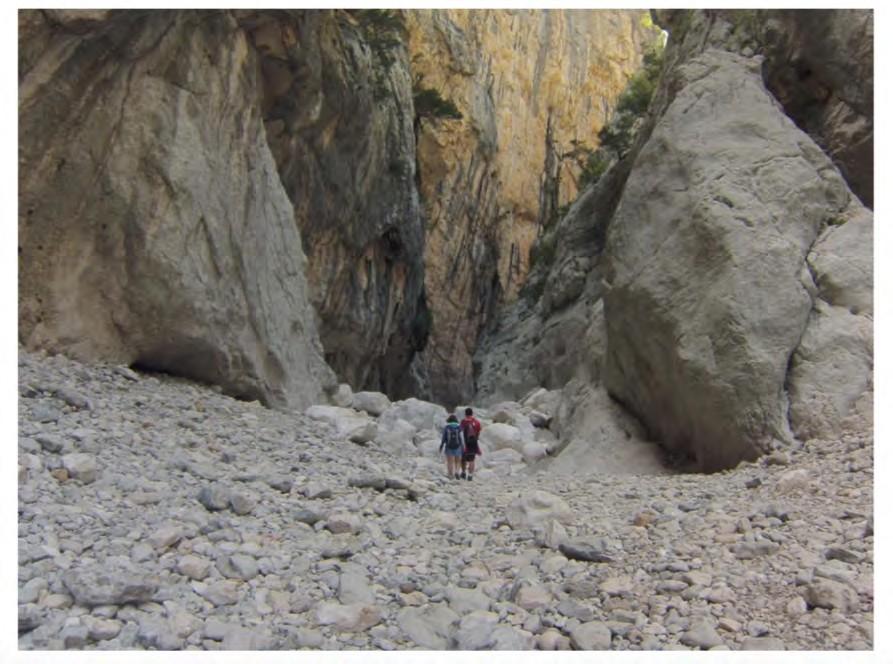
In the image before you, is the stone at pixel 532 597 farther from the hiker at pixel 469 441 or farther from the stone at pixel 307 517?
the hiker at pixel 469 441

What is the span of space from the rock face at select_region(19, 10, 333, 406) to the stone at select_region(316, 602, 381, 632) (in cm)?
632

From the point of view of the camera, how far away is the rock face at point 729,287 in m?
9.40

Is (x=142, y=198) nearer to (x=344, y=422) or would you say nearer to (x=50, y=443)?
(x=344, y=422)

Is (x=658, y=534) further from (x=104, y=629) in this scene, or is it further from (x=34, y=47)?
(x=34, y=47)

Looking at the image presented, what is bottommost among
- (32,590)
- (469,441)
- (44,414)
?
(32,590)

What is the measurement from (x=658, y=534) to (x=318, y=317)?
53.5 ft

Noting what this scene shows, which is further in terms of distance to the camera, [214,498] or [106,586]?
[214,498]

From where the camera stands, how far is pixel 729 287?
996cm

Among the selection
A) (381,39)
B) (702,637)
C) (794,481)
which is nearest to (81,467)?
(702,637)

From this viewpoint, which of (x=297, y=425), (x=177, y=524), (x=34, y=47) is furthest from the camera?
(x=297, y=425)

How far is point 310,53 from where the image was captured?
14867 mm

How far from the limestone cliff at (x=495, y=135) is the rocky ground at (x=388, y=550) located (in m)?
27.5

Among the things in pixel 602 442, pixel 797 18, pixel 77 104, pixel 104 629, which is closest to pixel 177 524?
pixel 104 629

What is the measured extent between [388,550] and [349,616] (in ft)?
4.37
